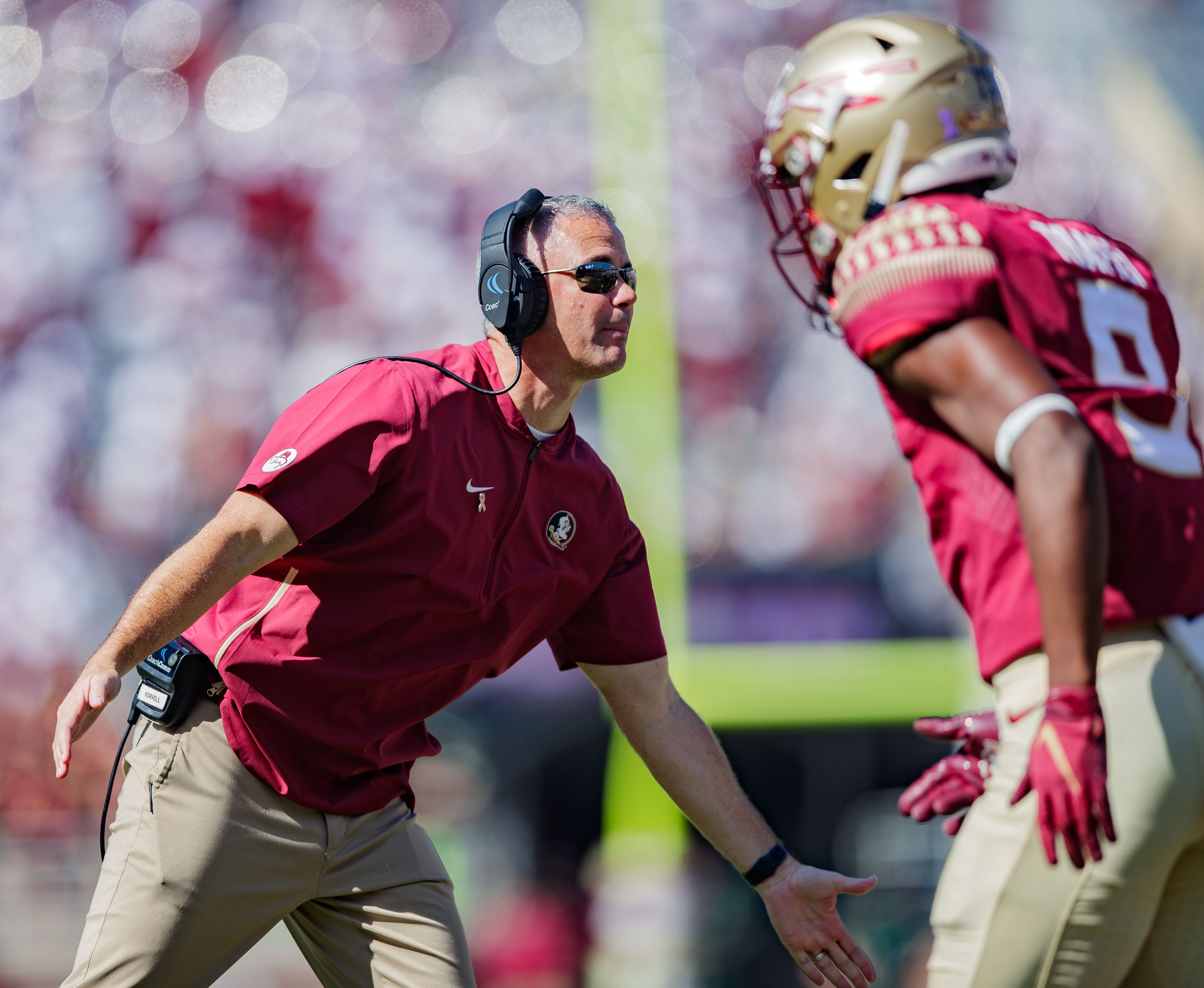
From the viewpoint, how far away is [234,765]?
87.7 inches

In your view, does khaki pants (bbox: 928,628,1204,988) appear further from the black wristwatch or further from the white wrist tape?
the black wristwatch

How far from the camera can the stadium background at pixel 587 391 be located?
518cm

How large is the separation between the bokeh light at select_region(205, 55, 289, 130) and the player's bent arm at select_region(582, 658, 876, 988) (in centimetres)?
424

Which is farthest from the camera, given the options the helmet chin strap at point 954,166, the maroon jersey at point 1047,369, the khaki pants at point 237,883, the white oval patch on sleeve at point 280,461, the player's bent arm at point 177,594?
the khaki pants at point 237,883

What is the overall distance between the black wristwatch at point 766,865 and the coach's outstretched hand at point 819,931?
0.14 feet

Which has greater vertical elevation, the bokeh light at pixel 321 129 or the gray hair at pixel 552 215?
the bokeh light at pixel 321 129

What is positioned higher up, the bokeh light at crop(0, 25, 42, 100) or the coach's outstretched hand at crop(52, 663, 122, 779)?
the bokeh light at crop(0, 25, 42, 100)

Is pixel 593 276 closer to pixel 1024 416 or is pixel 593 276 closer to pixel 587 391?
pixel 1024 416

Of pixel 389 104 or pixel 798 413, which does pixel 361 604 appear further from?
pixel 389 104

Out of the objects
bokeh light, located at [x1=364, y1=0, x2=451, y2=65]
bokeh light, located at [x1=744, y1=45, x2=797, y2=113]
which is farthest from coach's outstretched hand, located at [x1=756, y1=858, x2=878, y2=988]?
bokeh light, located at [x1=364, y1=0, x2=451, y2=65]

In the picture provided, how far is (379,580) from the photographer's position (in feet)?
7.34

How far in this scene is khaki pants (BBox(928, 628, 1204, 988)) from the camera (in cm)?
141

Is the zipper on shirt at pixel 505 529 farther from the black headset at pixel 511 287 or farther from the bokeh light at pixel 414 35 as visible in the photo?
the bokeh light at pixel 414 35

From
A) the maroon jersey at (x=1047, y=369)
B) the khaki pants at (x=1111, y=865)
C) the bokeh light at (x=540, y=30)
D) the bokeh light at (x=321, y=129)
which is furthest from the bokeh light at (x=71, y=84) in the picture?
the khaki pants at (x=1111, y=865)
